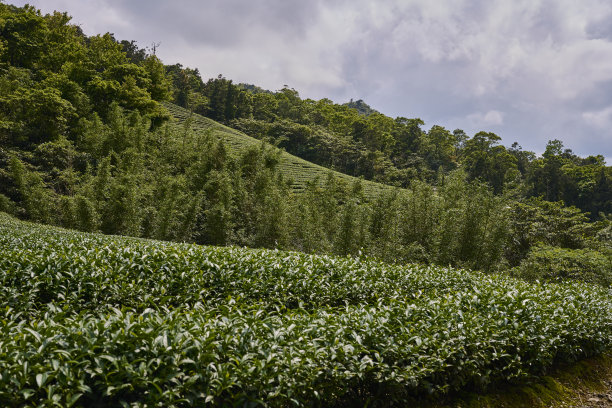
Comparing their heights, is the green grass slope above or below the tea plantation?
above

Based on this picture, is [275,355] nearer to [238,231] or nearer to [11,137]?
[238,231]

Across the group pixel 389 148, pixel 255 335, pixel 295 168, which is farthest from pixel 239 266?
pixel 389 148

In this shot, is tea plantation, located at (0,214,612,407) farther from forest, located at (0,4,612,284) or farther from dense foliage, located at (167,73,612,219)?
dense foliage, located at (167,73,612,219)

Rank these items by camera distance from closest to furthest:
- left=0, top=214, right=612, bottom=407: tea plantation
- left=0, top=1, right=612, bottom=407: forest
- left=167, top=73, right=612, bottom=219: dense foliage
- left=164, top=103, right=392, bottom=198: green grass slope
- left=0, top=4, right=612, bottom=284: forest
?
left=0, top=214, right=612, bottom=407: tea plantation, left=0, top=1, right=612, bottom=407: forest, left=0, top=4, right=612, bottom=284: forest, left=164, top=103, right=392, bottom=198: green grass slope, left=167, top=73, right=612, bottom=219: dense foliage

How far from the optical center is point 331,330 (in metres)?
2.74

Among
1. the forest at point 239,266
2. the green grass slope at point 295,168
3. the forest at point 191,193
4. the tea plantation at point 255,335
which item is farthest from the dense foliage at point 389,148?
the tea plantation at point 255,335

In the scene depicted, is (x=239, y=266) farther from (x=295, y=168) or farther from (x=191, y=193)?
(x=295, y=168)

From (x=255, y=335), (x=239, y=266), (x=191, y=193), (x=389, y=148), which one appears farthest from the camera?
(x=389, y=148)

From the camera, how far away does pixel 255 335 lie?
239 centimetres

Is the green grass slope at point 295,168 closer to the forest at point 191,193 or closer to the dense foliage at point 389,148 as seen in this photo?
the dense foliage at point 389,148

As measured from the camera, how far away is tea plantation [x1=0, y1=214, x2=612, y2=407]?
186 cm

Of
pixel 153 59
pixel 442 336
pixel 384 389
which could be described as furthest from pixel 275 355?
pixel 153 59

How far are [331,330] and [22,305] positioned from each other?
11.4 feet

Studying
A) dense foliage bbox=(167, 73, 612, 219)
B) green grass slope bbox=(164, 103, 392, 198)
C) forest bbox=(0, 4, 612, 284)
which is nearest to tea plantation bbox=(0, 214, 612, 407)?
forest bbox=(0, 4, 612, 284)
